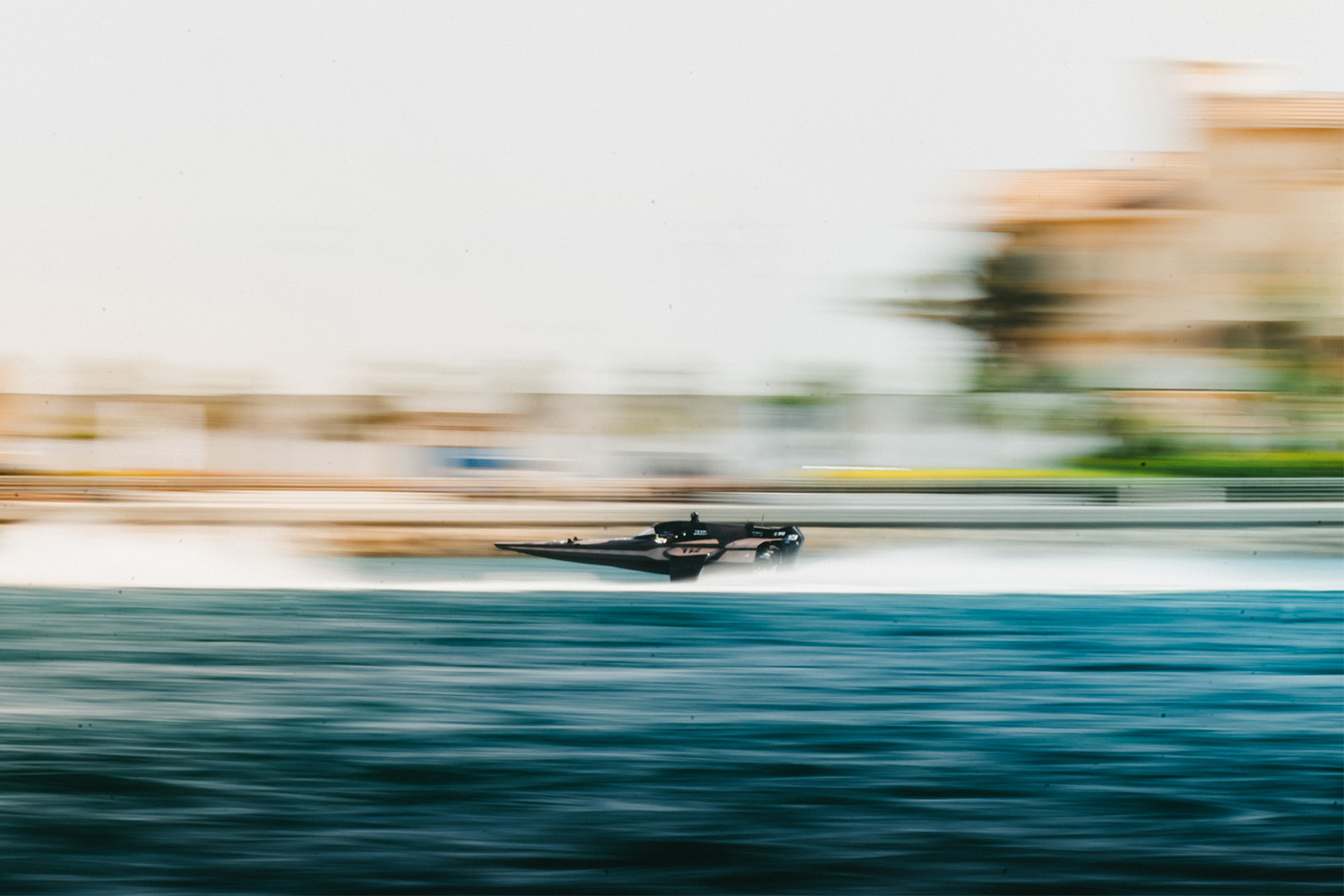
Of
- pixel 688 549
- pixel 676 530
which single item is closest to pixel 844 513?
pixel 688 549

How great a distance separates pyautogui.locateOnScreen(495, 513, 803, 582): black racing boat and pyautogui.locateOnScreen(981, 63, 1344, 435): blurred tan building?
1677 cm

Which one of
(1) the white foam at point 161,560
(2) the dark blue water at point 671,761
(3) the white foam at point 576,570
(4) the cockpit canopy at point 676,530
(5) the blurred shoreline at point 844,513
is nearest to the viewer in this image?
(2) the dark blue water at point 671,761

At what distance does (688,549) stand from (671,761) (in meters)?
11.0

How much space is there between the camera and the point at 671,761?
8.02m

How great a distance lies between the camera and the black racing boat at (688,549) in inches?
741

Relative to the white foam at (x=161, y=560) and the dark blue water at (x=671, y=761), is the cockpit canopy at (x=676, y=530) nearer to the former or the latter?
the dark blue water at (x=671, y=761)

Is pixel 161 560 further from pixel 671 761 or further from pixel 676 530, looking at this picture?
pixel 671 761

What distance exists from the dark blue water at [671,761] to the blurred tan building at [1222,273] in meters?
20.1

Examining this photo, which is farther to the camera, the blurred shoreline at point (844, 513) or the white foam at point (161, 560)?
the blurred shoreline at point (844, 513)

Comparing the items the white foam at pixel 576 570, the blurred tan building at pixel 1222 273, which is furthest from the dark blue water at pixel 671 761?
the blurred tan building at pixel 1222 273

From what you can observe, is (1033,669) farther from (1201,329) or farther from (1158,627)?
(1201,329)

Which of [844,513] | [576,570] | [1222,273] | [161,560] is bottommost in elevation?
[576,570]

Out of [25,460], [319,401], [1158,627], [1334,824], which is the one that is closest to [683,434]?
[319,401]

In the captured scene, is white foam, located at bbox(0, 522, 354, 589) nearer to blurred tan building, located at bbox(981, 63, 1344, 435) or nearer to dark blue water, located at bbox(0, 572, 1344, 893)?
dark blue water, located at bbox(0, 572, 1344, 893)
